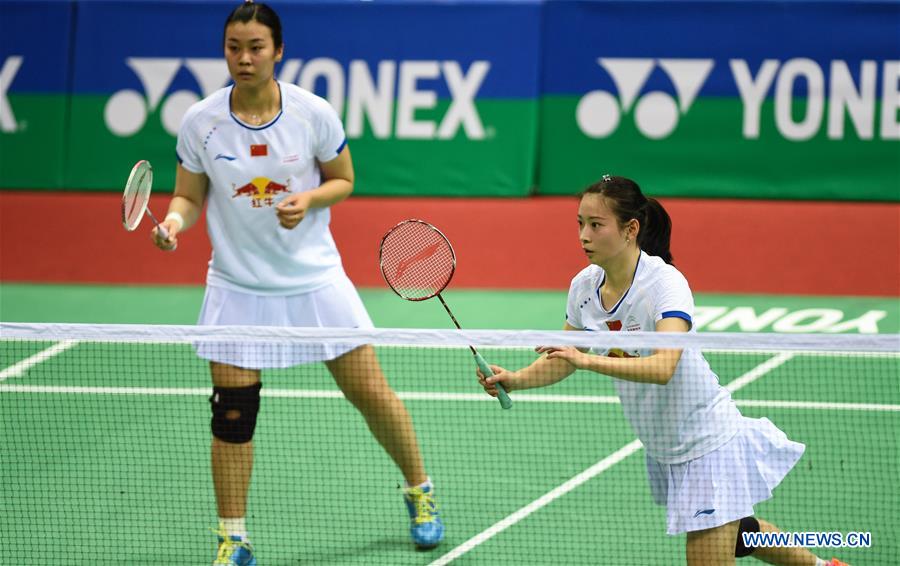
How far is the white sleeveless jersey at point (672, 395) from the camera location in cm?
381

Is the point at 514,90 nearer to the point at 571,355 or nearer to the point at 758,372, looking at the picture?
the point at 758,372

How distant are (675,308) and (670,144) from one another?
5657 mm

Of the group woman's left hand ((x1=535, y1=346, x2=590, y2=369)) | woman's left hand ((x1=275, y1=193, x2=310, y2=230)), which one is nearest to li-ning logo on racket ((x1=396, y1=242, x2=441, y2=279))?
woman's left hand ((x1=275, y1=193, x2=310, y2=230))

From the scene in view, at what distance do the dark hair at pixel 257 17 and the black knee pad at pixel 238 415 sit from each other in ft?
4.04

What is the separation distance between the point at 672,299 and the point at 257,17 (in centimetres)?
177

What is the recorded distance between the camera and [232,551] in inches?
176

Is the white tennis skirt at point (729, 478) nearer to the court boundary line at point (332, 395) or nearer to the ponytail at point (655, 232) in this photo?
the ponytail at point (655, 232)

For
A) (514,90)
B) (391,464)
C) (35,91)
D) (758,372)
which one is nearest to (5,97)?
(35,91)

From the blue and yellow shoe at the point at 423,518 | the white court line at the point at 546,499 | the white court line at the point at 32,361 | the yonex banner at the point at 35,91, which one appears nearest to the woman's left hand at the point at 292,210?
the blue and yellow shoe at the point at 423,518

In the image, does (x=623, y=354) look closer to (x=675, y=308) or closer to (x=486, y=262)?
(x=675, y=308)

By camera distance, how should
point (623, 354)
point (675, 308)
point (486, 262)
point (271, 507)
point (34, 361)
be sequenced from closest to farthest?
point (675, 308)
point (623, 354)
point (271, 507)
point (34, 361)
point (486, 262)

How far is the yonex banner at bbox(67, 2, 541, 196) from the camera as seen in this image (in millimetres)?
9336

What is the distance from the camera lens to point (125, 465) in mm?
5625

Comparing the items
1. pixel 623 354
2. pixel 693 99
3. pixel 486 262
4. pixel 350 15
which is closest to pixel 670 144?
pixel 693 99
